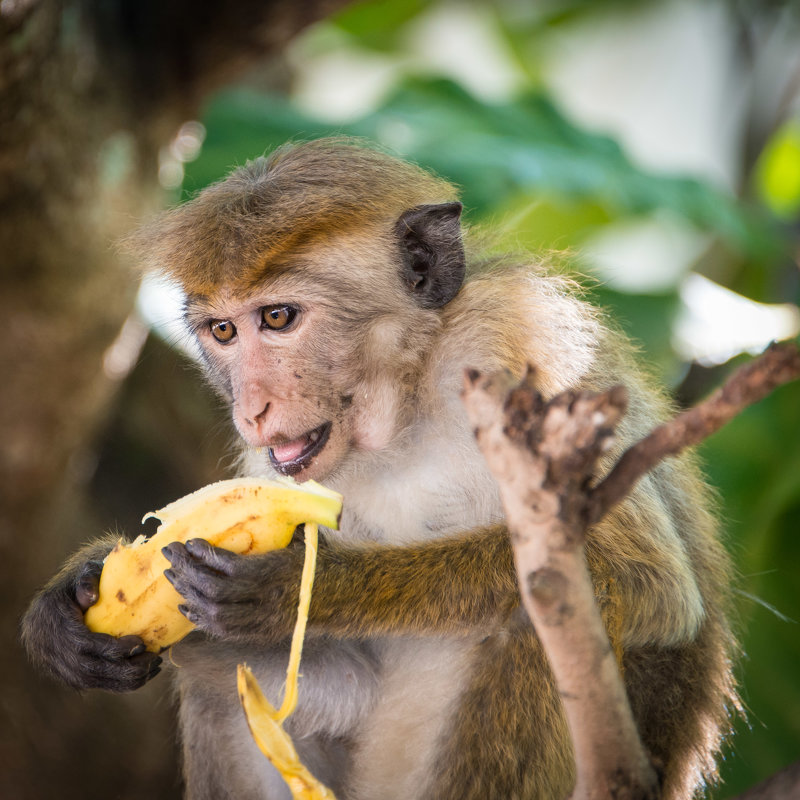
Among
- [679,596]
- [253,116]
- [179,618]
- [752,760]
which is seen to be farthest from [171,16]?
[752,760]

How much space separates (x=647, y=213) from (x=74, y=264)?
2.44 meters

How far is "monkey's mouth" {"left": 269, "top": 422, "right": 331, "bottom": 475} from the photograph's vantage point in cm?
276

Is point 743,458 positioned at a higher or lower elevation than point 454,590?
lower

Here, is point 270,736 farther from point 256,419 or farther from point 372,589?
point 256,419

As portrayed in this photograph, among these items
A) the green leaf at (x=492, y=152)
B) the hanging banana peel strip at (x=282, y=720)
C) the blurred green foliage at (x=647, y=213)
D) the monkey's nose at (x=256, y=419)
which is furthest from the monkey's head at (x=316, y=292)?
the green leaf at (x=492, y=152)

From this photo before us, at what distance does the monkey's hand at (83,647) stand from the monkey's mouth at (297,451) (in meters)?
0.57

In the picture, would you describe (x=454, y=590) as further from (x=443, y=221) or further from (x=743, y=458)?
(x=743, y=458)

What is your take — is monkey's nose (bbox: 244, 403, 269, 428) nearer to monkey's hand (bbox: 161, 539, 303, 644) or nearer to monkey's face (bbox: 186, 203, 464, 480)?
monkey's face (bbox: 186, 203, 464, 480)

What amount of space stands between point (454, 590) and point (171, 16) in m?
3.10

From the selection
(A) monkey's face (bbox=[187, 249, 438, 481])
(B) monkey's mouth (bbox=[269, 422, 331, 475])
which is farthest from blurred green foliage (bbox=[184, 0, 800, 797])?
(B) monkey's mouth (bbox=[269, 422, 331, 475])

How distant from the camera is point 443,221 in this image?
2920mm

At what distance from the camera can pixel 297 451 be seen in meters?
2.77

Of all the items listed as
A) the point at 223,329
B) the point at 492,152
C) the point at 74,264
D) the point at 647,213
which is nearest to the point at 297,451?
the point at 223,329

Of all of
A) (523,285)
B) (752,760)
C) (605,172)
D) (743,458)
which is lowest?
(752,760)
